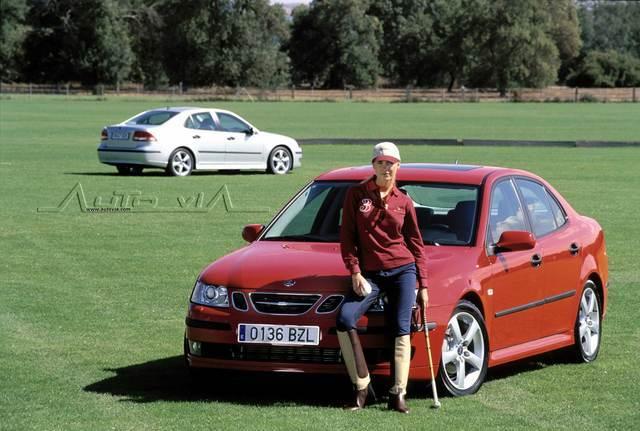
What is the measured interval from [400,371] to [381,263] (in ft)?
2.05

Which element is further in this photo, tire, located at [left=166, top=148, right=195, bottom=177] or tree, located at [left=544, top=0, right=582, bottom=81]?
tree, located at [left=544, top=0, right=582, bottom=81]

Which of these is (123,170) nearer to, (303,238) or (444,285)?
(303,238)

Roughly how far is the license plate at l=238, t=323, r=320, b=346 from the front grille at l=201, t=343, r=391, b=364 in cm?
4

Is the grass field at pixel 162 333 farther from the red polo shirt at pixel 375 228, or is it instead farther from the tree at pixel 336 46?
the tree at pixel 336 46

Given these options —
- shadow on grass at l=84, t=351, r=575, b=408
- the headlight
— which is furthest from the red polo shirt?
the headlight

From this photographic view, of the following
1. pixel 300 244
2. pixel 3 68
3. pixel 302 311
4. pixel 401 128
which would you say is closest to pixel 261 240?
pixel 300 244

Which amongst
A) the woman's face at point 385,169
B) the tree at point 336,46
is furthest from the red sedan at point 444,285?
the tree at point 336,46

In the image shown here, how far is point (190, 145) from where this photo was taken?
31.3 m

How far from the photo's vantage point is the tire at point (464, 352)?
27.8 feet

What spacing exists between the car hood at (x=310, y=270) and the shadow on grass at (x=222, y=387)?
0.54 meters

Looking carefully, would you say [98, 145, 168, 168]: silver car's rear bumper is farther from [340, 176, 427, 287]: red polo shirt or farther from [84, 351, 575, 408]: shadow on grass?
[340, 176, 427, 287]: red polo shirt

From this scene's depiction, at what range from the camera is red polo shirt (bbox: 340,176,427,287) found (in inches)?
315

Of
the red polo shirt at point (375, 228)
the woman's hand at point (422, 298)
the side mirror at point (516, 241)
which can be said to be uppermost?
the red polo shirt at point (375, 228)

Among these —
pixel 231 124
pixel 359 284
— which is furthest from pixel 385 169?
pixel 231 124
